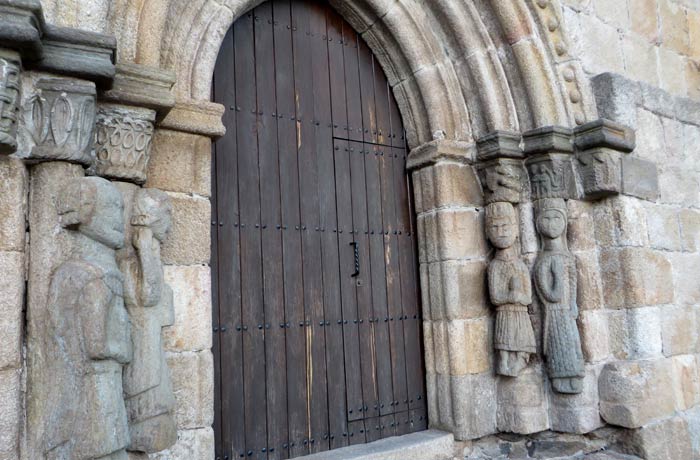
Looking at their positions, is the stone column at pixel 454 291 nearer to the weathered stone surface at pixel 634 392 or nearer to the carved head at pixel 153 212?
the weathered stone surface at pixel 634 392

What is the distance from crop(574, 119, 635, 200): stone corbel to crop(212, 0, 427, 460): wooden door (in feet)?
3.51

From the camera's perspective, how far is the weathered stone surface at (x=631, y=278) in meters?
3.32

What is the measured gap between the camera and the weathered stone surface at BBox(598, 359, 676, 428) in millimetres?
3193

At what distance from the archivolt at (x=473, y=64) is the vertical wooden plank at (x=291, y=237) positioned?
0.50 metres

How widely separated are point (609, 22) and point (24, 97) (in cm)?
357

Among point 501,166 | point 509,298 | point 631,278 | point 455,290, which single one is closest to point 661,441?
point 631,278

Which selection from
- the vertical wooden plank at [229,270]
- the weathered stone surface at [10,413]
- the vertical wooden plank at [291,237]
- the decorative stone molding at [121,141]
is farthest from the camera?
the vertical wooden plank at [291,237]

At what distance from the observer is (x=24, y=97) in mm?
1865

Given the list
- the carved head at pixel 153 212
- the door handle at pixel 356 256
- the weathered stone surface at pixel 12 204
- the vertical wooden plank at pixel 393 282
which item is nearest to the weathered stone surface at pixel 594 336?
the vertical wooden plank at pixel 393 282

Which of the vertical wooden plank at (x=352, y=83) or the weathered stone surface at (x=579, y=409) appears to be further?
the vertical wooden plank at (x=352, y=83)

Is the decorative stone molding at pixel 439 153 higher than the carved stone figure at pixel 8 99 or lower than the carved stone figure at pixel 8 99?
higher

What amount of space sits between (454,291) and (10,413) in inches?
90.1

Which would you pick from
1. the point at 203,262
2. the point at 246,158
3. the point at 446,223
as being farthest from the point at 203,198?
the point at 446,223

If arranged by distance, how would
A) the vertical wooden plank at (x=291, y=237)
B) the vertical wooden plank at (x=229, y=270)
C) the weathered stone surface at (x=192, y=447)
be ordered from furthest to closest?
1. the vertical wooden plank at (x=291, y=237)
2. the vertical wooden plank at (x=229, y=270)
3. the weathered stone surface at (x=192, y=447)
